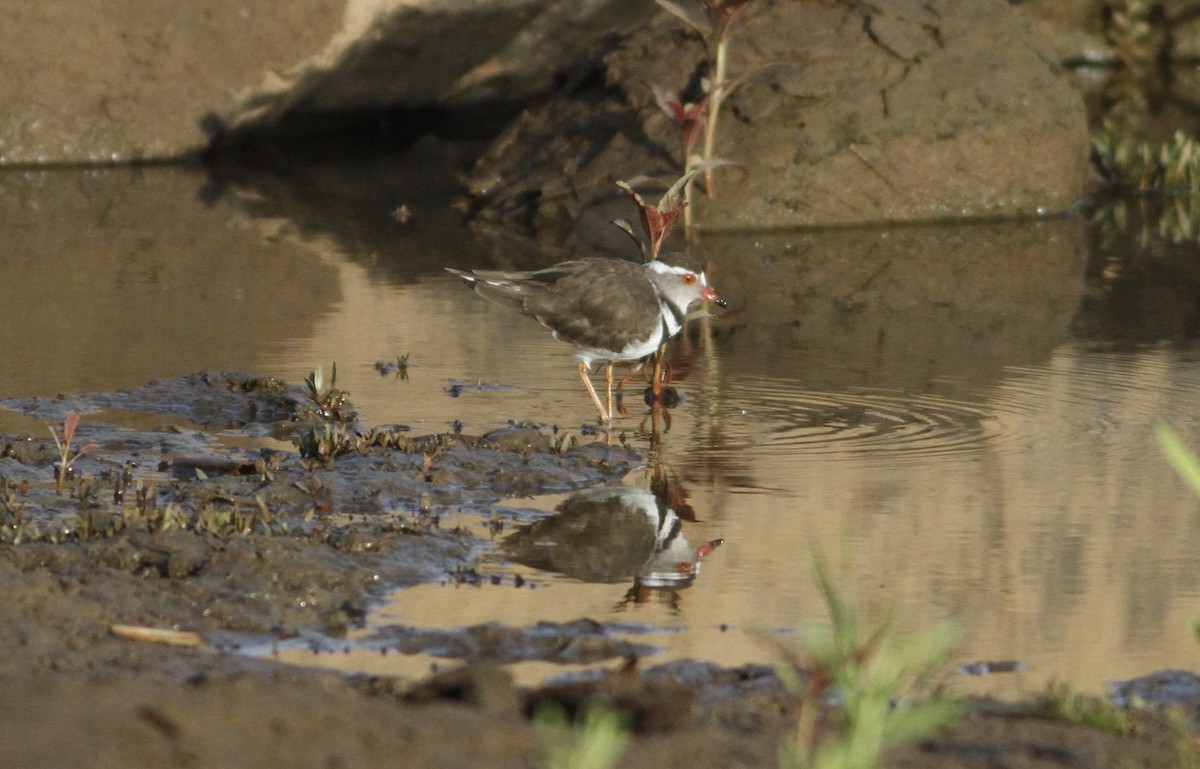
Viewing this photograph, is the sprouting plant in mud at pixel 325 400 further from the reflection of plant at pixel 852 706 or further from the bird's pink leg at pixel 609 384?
the reflection of plant at pixel 852 706

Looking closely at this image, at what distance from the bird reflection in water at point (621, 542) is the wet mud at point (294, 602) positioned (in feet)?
0.07

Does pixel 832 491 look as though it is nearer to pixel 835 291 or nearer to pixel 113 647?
pixel 113 647

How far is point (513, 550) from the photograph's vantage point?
618 centimetres

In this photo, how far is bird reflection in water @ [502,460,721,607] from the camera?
19.6ft

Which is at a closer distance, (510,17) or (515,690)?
(515,690)

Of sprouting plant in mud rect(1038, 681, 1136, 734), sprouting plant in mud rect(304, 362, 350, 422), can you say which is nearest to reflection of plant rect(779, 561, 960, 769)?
sprouting plant in mud rect(1038, 681, 1136, 734)

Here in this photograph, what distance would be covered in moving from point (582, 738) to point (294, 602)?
6.45 ft

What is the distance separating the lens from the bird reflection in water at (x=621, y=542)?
597 centimetres

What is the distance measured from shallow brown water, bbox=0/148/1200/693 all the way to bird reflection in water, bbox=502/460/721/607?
0.06 m

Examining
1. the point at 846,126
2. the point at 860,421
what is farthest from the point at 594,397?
the point at 846,126

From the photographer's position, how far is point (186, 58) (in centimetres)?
1655

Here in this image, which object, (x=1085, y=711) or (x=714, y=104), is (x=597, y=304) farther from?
(x=714, y=104)

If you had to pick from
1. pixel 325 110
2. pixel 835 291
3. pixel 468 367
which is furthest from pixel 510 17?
pixel 468 367

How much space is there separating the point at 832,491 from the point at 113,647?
293cm
